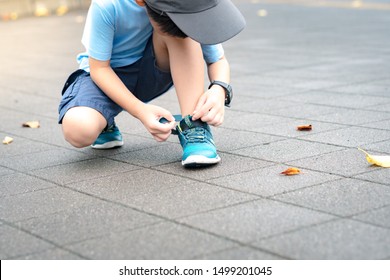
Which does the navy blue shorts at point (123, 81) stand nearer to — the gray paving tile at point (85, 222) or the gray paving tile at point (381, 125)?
the gray paving tile at point (85, 222)

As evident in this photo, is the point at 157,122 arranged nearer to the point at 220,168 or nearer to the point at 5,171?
the point at 220,168

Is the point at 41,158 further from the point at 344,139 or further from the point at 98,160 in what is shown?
the point at 344,139

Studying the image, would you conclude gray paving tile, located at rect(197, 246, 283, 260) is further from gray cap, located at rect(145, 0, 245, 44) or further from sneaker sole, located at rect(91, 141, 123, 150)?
sneaker sole, located at rect(91, 141, 123, 150)

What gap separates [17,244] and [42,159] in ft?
4.21

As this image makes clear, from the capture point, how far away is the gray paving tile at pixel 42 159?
3846 mm

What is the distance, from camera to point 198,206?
2984 mm

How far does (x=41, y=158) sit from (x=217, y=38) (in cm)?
122

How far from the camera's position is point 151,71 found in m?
3.98

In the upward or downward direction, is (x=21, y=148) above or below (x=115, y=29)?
below

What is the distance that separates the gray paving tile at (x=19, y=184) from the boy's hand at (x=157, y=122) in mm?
489

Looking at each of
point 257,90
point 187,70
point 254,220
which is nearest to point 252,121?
point 187,70

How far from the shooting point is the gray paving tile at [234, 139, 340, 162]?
3.69 m

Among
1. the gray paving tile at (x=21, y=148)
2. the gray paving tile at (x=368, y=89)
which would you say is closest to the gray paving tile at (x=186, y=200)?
the gray paving tile at (x=21, y=148)

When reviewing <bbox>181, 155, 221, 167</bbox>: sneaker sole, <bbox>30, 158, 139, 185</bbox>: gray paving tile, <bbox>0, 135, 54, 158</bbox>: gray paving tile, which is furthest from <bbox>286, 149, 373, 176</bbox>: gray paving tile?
<bbox>0, 135, 54, 158</bbox>: gray paving tile
